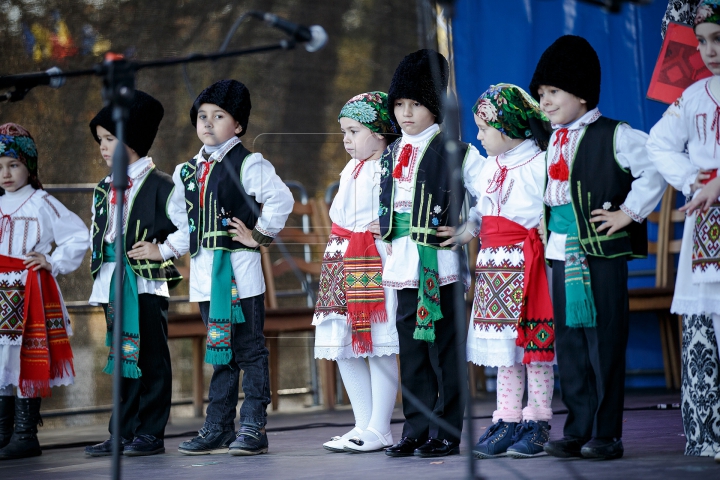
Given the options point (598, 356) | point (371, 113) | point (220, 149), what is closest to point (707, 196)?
point (598, 356)

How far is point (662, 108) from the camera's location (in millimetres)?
6027

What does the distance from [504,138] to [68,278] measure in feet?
11.4

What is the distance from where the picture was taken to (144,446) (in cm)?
422

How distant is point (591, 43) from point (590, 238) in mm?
3155

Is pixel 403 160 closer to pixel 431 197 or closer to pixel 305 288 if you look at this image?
pixel 431 197

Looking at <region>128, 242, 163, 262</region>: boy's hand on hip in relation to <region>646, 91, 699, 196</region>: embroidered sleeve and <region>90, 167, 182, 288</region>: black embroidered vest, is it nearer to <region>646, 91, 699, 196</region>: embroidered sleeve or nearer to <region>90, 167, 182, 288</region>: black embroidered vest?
<region>90, 167, 182, 288</region>: black embroidered vest

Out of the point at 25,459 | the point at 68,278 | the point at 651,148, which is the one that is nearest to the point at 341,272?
the point at 651,148

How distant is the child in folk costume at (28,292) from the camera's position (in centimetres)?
443

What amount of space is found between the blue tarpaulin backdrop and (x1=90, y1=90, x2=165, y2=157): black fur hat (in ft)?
7.54

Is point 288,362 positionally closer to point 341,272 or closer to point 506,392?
point 341,272

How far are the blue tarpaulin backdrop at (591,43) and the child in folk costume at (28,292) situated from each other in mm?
2732

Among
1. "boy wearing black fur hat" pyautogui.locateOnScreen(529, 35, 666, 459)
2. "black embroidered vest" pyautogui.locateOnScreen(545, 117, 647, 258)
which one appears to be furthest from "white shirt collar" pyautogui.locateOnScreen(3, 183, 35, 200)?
"black embroidered vest" pyautogui.locateOnScreen(545, 117, 647, 258)

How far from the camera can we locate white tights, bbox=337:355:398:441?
3.88m

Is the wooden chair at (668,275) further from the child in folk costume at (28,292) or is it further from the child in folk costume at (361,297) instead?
the child in folk costume at (28,292)
